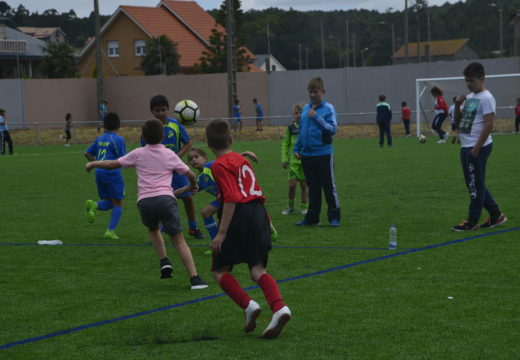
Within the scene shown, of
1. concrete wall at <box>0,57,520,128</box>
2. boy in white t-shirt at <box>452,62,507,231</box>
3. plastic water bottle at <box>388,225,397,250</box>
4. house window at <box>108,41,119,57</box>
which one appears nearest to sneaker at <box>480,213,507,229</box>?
boy in white t-shirt at <box>452,62,507,231</box>

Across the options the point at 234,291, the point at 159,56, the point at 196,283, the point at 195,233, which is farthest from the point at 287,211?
the point at 159,56

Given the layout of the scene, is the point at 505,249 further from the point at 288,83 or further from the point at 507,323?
the point at 288,83

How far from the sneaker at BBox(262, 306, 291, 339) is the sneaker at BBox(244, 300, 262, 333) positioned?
14 centimetres

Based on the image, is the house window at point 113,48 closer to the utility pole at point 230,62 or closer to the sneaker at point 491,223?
Result: the utility pole at point 230,62

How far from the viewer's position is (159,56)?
194 ft

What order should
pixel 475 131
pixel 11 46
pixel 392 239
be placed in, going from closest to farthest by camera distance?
pixel 392 239, pixel 475 131, pixel 11 46

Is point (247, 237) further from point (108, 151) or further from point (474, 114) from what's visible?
point (474, 114)

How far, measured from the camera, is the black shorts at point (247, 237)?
545 cm

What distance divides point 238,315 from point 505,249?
3687 millimetres

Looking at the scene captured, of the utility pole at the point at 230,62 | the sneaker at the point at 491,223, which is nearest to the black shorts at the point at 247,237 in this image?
the sneaker at the point at 491,223

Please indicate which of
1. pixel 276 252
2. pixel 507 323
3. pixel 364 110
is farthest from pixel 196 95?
pixel 507 323

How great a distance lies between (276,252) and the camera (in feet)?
29.1

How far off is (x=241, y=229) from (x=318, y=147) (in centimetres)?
511

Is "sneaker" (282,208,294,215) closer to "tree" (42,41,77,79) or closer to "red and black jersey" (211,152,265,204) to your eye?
"red and black jersey" (211,152,265,204)
